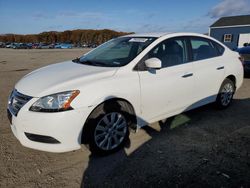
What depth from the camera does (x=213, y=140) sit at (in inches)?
149

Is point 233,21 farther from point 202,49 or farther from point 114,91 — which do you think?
point 114,91

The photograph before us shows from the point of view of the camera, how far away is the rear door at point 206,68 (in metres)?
4.29

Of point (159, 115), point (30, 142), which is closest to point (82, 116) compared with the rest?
point (30, 142)

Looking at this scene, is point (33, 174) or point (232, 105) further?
point (232, 105)

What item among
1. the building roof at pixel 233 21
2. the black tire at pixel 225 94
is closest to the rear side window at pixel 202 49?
the black tire at pixel 225 94

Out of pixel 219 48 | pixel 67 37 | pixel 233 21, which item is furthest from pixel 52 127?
pixel 67 37

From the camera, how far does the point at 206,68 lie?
4410 mm

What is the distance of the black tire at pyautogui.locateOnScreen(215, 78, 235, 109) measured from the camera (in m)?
4.98

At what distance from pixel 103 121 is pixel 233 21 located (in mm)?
38408

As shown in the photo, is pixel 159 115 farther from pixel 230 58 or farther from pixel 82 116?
pixel 230 58

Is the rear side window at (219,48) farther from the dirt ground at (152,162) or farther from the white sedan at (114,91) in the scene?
the dirt ground at (152,162)

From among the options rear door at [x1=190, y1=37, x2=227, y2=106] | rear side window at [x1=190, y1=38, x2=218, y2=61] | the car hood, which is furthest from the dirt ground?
rear side window at [x1=190, y1=38, x2=218, y2=61]

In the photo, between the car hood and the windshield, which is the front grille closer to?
the car hood

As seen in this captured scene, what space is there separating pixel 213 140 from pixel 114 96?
1.87 meters
